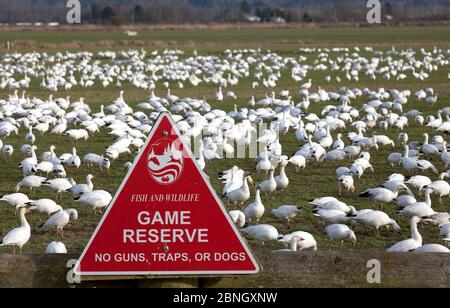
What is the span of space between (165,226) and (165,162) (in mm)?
230

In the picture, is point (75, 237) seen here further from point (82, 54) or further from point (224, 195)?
point (82, 54)

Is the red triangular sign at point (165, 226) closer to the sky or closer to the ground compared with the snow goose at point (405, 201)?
closer to the sky

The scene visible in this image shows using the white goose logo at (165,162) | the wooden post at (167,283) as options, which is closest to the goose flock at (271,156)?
the wooden post at (167,283)

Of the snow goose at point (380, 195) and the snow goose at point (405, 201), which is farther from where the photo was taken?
the snow goose at point (380, 195)

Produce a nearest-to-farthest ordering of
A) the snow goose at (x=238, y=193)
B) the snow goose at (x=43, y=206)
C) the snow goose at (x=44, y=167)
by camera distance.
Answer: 1. the snow goose at (x=43, y=206)
2. the snow goose at (x=238, y=193)
3. the snow goose at (x=44, y=167)

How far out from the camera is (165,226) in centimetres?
294

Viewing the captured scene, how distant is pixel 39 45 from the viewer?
60844 millimetres

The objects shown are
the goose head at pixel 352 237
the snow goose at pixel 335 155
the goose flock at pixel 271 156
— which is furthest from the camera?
the snow goose at pixel 335 155

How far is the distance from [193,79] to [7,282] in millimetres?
33307

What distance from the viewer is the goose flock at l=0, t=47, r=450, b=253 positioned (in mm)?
10055

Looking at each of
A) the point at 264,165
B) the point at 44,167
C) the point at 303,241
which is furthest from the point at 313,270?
the point at 44,167

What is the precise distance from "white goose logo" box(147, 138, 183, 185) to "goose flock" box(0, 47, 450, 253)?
13.6ft

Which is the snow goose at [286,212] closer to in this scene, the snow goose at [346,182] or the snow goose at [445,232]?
the snow goose at [445,232]

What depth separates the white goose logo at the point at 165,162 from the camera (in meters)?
2.96
